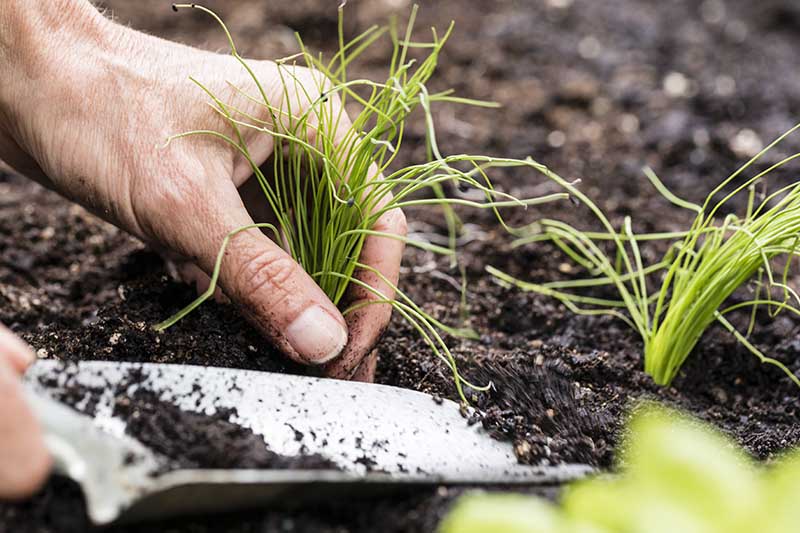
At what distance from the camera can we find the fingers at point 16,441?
0.75 m

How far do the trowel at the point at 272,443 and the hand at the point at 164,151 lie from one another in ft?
0.41

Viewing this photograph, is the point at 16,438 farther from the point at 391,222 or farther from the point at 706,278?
the point at 706,278

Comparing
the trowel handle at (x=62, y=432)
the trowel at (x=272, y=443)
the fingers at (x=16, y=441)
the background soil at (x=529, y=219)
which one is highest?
the fingers at (x=16, y=441)

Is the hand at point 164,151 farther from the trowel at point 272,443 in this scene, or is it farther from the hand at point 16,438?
the hand at point 16,438

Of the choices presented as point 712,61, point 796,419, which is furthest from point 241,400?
point 712,61

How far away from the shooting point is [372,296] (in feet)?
4.19

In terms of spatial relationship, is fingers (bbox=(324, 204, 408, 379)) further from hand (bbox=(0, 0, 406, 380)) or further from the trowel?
the trowel

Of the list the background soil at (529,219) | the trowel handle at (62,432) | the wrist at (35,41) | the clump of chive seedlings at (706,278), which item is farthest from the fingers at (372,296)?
the wrist at (35,41)

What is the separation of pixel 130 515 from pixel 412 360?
0.62 metres

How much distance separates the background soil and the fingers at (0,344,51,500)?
72 mm

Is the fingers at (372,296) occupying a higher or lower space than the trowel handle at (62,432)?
lower

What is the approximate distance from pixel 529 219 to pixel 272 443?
1.12 metres

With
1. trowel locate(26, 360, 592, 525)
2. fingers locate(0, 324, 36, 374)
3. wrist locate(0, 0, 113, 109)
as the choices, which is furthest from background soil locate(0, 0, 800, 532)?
wrist locate(0, 0, 113, 109)

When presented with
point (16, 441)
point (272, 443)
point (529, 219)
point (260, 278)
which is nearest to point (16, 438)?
point (16, 441)
